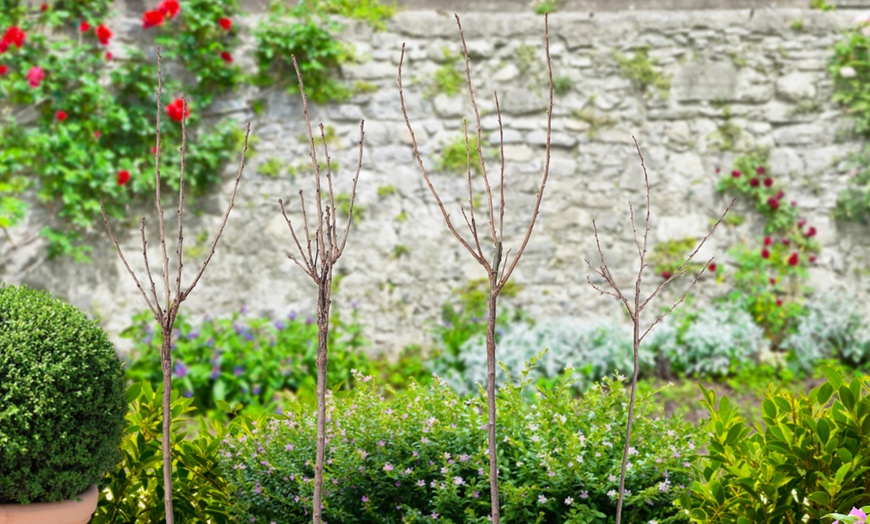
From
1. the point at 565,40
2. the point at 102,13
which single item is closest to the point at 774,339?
the point at 565,40

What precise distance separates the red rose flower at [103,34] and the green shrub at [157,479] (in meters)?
3.25

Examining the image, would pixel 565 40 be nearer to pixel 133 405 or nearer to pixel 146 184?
pixel 146 184

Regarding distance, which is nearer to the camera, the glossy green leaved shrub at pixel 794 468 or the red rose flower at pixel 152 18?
the glossy green leaved shrub at pixel 794 468

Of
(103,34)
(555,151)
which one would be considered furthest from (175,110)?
(555,151)

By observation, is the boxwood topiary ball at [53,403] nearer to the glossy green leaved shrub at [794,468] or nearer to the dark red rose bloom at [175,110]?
the glossy green leaved shrub at [794,468]

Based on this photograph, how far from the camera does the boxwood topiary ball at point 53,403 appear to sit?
2047 millimetres

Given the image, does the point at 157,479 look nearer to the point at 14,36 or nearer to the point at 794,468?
the point at 794,468

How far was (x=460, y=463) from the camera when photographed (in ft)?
7.05

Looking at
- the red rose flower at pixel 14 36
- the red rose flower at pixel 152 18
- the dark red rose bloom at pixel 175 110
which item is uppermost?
the red rose flower at pixel 152 18

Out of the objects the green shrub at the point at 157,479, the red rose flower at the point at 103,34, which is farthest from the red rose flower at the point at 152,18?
the green shrub at the point at 157,479

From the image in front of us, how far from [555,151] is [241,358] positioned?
2.32 m

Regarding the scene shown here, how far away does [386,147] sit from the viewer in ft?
17.9

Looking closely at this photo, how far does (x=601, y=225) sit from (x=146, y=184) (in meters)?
2.79

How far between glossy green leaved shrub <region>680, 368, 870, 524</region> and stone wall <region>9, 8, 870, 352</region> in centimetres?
335
